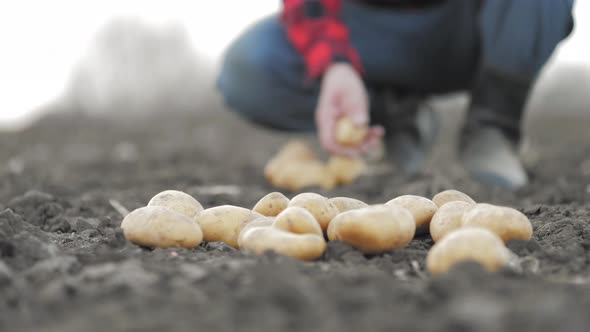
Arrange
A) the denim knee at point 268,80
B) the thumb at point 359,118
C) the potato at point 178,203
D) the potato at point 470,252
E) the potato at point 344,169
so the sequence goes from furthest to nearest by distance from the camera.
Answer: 1. the denim knee at point 268,80
2. the potato at point 344,169
3. the thumb at point 359,118
4. the potato at point 178,203
5. the potato at point 470,252

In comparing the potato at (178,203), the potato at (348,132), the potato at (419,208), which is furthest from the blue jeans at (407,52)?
the potato at (178,203)

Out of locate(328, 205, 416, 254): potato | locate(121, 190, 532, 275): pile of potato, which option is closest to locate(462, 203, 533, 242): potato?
locate(121, 190, 532, 275): pile of potato

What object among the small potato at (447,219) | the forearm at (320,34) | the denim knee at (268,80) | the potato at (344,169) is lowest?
the small potato at (447,219)

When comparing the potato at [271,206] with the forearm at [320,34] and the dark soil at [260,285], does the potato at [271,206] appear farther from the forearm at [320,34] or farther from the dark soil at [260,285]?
the forearm at [320,34]

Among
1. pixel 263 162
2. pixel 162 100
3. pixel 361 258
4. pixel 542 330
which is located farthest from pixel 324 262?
pixel 162 100

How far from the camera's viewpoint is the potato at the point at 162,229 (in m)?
1.35

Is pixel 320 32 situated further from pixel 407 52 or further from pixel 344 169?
pixel 344 169

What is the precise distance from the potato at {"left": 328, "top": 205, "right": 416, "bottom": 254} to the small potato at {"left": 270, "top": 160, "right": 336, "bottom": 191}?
1491 mm

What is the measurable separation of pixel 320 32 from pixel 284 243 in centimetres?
187

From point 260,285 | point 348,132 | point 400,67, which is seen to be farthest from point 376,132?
point 260,285

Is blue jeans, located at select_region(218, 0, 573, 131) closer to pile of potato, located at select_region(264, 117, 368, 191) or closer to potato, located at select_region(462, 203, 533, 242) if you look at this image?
pile of potato, located at select_region(264, 117, 368, 191)

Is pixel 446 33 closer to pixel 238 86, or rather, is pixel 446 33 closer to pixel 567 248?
pixel 238 86

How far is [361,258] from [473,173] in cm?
181

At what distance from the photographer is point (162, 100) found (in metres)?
10.9
